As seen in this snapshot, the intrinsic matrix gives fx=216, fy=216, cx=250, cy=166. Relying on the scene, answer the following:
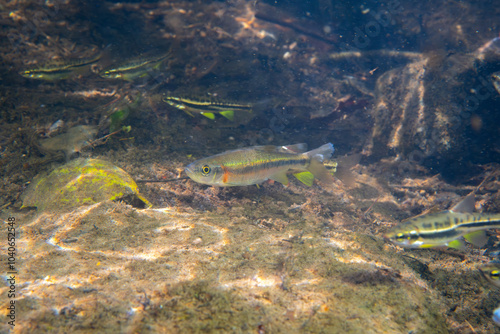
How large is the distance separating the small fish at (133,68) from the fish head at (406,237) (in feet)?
22.2

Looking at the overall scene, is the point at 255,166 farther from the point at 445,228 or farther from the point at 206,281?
the point at 445,228

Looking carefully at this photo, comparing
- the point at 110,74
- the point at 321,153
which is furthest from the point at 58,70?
the point at 321,153

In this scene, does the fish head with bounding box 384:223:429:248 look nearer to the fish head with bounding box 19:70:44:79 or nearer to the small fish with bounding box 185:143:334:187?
the small fish with bounding box 185:143:334:187

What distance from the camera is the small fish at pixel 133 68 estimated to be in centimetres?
588

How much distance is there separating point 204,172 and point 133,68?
461 centimetres

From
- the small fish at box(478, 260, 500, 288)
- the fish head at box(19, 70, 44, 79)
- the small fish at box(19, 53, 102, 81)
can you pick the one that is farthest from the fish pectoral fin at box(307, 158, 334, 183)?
Answer: the fish head at box(19, 70, 44, 79)

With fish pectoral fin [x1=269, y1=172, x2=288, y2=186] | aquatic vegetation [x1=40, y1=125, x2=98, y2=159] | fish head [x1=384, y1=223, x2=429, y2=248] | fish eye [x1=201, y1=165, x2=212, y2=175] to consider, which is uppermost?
fish eye [x1=201, y1=165, x2=212, y2=175]

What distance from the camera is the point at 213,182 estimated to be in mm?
3416

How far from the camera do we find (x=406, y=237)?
3062 mm

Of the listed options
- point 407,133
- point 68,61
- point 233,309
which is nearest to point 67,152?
point 68,61

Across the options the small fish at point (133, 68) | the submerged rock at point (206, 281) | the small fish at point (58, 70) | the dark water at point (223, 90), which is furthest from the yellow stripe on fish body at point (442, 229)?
the small fish at point (58, 70)

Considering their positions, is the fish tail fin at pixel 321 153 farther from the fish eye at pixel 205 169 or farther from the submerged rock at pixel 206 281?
the fish eye at pixel 205 169

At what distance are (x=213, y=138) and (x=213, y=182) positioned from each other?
3.30m

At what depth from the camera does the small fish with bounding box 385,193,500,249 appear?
3072 mm
